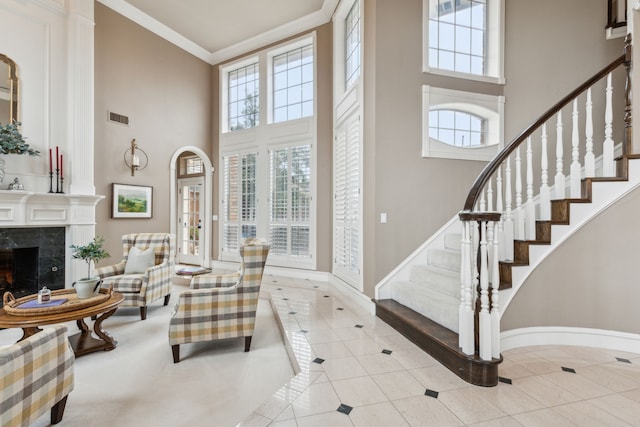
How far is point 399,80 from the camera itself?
12.0ft

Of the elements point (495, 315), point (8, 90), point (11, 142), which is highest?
point (8, 90)

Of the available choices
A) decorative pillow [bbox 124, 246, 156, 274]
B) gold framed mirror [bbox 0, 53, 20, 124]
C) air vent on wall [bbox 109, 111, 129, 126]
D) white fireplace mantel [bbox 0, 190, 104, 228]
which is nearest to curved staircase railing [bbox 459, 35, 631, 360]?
decorative pillow [bbox 124, 246, 156, 274]

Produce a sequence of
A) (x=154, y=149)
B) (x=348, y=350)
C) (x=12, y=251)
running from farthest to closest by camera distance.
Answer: (x=154, y=149) → (x=12, y=251) → (x=348, y=350)

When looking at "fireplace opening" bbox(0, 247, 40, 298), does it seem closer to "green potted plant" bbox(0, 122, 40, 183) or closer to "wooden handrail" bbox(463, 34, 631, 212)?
"green potted plant" bbox(0, 122, 40, 183)

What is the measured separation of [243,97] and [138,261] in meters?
4.07

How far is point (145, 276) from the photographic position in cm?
358

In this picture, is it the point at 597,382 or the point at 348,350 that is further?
the point at 348,350

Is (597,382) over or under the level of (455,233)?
under

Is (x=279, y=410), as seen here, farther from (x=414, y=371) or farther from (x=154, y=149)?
(x=154, y=149)

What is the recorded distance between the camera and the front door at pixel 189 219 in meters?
7.17

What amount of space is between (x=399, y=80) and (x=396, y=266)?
2233 mm

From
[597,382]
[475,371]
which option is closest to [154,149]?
[475,371]

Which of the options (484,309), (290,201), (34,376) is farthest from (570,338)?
(290,201)

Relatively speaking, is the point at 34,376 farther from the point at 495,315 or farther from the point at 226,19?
the point at 226,19
